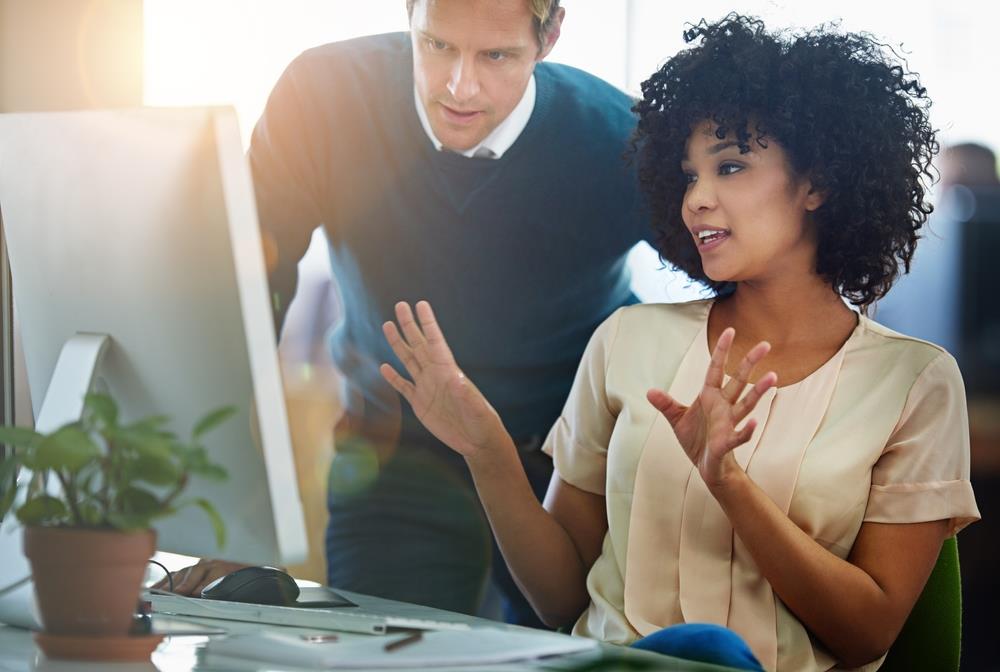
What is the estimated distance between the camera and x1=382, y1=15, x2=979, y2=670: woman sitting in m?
1.43

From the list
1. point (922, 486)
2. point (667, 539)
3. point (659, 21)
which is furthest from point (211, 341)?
point (659, 21)

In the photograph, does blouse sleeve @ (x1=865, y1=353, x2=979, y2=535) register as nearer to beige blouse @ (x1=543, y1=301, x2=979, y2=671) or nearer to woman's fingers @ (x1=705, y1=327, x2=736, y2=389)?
beige blouse @ (x1=543, y1=301, x2=979, y2=671)

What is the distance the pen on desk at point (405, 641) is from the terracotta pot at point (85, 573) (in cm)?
22

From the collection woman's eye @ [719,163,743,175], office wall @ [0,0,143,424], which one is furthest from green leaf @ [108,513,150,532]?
office wall @ [0,0,143,424]

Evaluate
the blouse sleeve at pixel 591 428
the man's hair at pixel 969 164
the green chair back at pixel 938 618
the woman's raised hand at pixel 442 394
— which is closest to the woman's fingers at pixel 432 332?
the woman's raised hand at pixel 442 394

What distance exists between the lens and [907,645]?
1.49 m

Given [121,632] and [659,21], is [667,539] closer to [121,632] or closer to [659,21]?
[121,632]

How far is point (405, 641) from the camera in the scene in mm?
974

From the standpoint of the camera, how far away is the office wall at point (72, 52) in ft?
7.51

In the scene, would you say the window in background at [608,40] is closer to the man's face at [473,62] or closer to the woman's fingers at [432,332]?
the man's face at [473,62]

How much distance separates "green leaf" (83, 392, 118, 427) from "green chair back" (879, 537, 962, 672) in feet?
3.54

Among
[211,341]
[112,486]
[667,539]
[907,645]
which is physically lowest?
[907,645]

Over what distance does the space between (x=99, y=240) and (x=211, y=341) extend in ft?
0.57

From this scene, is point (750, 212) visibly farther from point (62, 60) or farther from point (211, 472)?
point (62, 60)
